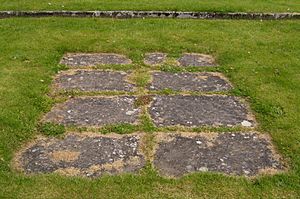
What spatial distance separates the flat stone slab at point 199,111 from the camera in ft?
23.9

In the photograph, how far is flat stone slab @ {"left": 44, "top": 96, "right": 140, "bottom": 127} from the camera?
7211mm

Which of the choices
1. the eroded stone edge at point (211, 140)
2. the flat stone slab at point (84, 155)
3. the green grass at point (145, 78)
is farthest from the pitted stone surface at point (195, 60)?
the flat stone slab at point (84, 155)

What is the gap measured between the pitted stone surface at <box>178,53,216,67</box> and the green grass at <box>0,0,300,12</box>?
2986 mm

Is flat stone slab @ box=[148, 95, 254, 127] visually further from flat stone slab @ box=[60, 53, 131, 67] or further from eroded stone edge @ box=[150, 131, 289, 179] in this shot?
flat stone slab @ box=[60, 53, 131, 67]

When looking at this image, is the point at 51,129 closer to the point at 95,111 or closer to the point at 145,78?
the point at 95,111

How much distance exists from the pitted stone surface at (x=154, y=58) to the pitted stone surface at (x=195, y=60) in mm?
396

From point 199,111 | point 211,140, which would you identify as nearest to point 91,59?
point 199,111

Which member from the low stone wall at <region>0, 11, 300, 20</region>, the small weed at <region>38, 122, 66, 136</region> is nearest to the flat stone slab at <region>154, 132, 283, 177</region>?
the small weed at <region>38, 122, 66, 136</region>

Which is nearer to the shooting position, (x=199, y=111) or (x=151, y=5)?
(x=199, y=111)

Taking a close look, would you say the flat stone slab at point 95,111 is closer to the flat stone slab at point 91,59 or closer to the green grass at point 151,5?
the flat stone slab at point 91,59

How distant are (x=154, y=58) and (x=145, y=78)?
1.28 meters

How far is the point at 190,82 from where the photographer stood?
8.86 m

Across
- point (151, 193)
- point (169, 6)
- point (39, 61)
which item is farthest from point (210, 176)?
point (169, 6)

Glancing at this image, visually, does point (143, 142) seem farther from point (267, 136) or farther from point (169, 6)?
point (169, 6)
